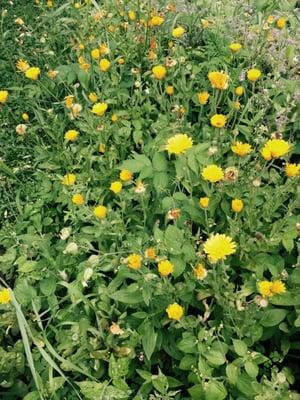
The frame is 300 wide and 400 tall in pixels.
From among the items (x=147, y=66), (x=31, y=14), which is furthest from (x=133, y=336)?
(x=31, y=14)

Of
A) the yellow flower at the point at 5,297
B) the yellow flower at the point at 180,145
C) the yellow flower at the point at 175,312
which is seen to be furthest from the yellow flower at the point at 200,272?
the yellow flower at the point at 5,297

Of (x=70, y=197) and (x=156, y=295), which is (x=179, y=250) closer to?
(x=156, y=295)

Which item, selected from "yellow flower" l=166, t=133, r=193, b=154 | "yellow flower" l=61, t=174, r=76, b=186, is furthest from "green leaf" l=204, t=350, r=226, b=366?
"yellow flower" l=61, t=174, r=76, b=186

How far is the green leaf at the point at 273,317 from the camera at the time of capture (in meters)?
1.58

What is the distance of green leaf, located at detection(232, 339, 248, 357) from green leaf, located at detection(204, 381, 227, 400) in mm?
115

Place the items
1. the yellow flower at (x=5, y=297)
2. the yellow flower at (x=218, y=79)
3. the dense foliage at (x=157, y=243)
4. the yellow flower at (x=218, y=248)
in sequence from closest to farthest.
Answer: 1. the yellow flower at (x=218, y=248)
2. the dense foliage at (x=157, y=243)
3. the yellow flower at (x=5, y=297)
4. the yellow flower at (x=218, y=79)

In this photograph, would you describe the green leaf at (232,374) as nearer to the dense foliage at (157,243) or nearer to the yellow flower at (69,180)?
the dense foliage at (157,243)

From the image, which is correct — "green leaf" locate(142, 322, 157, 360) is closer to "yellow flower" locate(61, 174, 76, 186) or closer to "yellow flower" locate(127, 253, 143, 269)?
"yellow flower" locate(127, 253, 143, 269)

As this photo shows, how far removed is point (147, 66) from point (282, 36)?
29.5 inches

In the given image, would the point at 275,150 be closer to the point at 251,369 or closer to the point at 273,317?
the point at 273,317

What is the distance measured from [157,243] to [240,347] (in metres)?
0.43

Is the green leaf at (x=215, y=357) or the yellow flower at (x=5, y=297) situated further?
the yellow flower at (x=5, y=297)

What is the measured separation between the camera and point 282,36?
2602mm

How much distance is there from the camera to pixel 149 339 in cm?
162
